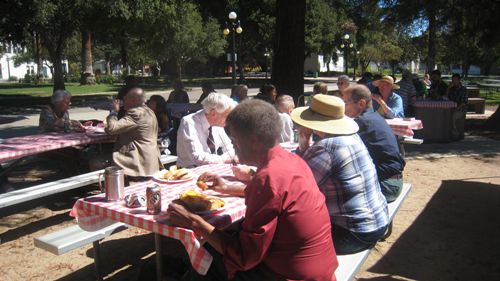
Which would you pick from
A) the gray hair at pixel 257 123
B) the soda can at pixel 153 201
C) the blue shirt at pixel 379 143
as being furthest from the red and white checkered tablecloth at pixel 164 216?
the blue shirt at pixel 379 143

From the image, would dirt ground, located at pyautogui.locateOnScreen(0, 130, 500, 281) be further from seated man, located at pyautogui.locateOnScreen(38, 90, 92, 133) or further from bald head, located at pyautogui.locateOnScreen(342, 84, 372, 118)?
bald head, located at pyautogui.locateOnScreen(342, 84, 372, 118)

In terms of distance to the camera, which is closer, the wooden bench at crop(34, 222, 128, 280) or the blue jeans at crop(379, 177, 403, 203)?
the wooden bench at crop(34, 222, 128, 280)

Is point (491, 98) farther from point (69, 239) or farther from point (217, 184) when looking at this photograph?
point (69, 239)

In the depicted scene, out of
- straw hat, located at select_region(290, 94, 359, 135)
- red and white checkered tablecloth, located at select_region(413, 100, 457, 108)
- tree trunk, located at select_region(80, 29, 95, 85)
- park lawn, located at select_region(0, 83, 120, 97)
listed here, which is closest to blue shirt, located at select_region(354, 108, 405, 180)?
straw hat, located at select_region(290, 94, 359, 135)

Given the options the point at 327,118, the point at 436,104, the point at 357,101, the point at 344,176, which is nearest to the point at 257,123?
the point at 344,176

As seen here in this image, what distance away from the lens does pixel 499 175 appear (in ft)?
22.8

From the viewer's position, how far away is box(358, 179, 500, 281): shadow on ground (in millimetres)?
3873

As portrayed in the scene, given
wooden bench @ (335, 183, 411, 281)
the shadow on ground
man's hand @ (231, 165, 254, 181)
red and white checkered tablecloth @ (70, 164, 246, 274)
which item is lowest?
the shadow on ground

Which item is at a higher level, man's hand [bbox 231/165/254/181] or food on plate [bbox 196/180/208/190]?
man's hand [bbox 231/165/254/181]

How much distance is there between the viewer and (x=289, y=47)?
332 inches

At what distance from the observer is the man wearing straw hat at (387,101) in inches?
280

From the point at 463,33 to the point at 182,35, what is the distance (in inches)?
883

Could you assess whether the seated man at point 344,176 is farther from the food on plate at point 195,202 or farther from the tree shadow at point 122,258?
the tree shadow at point 122,258

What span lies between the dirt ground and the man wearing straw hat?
1.25 m
